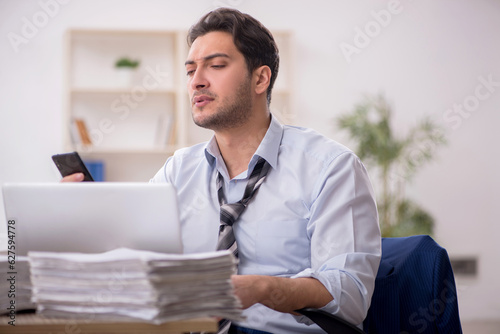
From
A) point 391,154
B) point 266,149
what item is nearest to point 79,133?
point 391,154

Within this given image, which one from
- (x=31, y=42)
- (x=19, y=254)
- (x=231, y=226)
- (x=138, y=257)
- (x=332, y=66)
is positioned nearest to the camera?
(x=138, y=257)

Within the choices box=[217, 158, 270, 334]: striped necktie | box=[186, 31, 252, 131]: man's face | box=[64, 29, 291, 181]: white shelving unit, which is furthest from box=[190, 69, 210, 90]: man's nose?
box=[64, 29, 291, 181]: white shelving unit

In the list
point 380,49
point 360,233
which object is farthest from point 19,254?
point 380,49

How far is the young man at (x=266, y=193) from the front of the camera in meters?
1.39

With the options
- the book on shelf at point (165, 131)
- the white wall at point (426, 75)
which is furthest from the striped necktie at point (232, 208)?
A: the white wall at point (426, 75)

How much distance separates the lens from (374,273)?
4.72 ft

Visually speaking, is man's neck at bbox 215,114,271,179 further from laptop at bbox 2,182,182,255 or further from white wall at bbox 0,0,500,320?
white wall at bbox 0,0,500,320

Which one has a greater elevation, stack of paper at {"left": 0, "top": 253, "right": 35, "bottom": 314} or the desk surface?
stack of paper at {"left": 0, "top": 253, "right": 35, "bottom": 314}

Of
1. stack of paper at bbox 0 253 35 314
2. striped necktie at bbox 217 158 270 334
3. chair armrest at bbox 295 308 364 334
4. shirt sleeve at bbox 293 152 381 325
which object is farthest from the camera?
striped necktie at bbox 217 158 270 334

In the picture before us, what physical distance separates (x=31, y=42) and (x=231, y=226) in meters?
3.25

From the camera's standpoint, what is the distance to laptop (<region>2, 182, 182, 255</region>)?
0.98m

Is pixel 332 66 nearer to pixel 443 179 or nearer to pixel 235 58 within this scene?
pixel 443 179

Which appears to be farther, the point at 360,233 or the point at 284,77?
the point at 284,77

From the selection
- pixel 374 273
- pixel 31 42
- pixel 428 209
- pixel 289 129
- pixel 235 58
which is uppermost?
pixel 31 42
